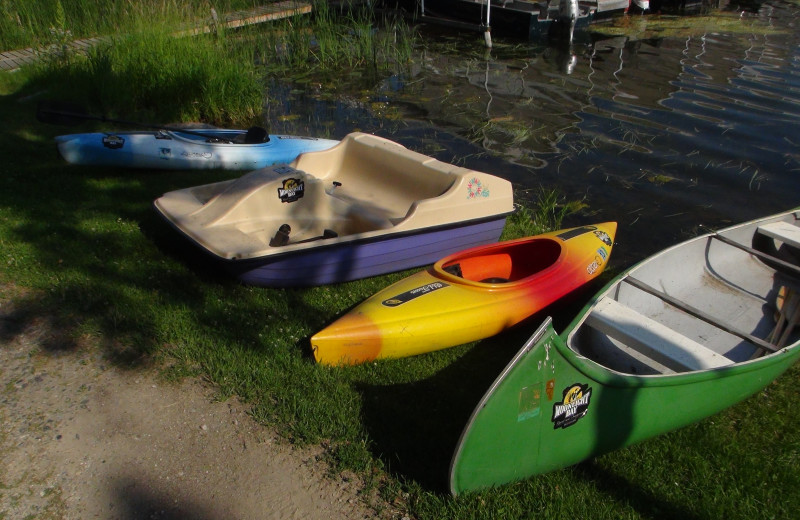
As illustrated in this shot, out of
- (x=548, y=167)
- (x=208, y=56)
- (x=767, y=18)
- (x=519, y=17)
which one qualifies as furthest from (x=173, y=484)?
(x=767, y=18)

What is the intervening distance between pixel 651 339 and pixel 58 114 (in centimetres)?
581

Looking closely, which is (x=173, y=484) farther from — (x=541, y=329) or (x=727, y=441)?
(x=727, y=441)

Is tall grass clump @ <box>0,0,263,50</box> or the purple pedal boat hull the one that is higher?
tall grass clump @ <box>0,0,263,50</box>

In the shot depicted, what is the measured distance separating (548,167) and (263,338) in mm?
5286

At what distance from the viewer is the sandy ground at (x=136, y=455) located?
3.21 meters

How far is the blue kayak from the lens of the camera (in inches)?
266

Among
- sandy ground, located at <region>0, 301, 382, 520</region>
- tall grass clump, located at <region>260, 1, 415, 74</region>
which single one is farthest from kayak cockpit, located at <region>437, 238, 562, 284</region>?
tall grass clump, located at <region>260, 1, 415, 74</region>

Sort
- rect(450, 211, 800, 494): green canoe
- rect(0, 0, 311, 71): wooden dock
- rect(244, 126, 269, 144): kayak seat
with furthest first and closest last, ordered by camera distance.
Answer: rect(0, 0, 311, 71): wooden dock < rect(244, 126, 269, 144): kayak seat < rect(450, 211, 800, 494): green canoe

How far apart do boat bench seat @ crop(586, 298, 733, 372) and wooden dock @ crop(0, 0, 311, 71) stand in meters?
7.85

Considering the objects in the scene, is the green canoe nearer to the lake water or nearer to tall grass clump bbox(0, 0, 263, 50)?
the lake water

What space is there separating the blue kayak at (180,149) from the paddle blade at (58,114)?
168 millimetres

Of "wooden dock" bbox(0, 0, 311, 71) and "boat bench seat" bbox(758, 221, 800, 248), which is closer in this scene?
"boat bench seat" bbox(758, 221, 800, 248)

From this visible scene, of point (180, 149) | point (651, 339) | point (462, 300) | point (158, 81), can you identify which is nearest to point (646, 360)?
point (651, 339)

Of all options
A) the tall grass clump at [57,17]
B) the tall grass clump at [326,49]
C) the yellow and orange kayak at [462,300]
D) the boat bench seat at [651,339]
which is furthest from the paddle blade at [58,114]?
the tall grass clump at [326,49]
